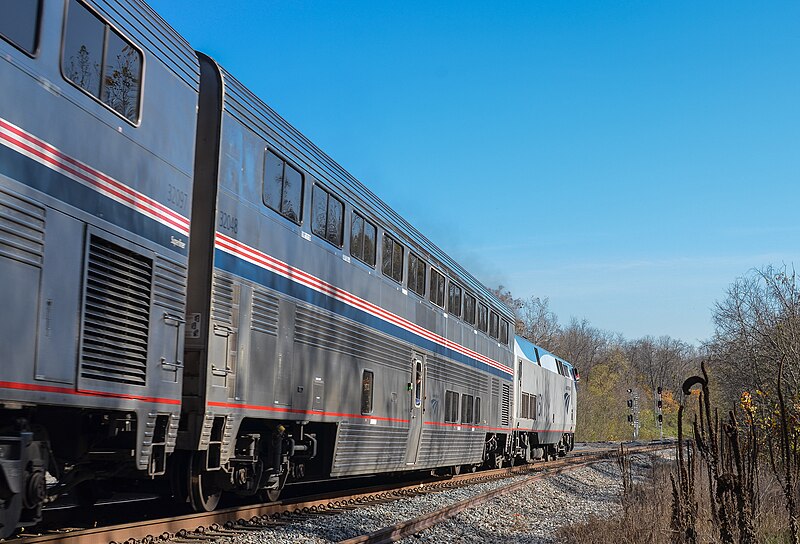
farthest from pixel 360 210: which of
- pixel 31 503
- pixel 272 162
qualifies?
pixel 31 503

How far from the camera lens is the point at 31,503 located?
19.5 feet

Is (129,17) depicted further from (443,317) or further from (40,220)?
(443,317)

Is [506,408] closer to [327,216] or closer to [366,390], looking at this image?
[366,390]

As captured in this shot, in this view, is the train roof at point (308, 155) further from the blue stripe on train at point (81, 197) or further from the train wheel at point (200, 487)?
the train wheel at point (200, 487)

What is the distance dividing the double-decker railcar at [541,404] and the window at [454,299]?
667 cm

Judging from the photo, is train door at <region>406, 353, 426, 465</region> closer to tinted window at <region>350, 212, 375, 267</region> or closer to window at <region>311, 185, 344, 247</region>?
tinted window at <region>350, 212, 375, 267</region>

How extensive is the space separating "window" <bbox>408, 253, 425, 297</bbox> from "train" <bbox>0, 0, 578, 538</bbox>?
1.91 feet

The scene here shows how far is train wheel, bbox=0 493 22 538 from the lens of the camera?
5613mm

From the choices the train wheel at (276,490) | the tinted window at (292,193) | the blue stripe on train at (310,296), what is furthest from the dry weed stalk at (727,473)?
the train wheel at (276,490)

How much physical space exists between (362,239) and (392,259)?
1.49 m

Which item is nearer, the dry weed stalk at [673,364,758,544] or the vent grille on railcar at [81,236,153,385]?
the dry weed stalk at [673,364,758,544]

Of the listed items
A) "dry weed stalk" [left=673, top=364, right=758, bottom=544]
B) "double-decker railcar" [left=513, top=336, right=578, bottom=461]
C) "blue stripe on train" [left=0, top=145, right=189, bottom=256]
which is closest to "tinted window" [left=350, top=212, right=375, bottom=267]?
"blue stripe on train" [left=0, top=145, right=189, bottom=256]

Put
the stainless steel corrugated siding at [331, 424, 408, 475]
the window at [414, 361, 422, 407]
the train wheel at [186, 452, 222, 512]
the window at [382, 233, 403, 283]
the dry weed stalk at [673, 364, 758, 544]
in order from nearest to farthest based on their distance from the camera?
the dry weed stalk at [673, 364, 758, 544] < the train wheel at [186, 452, 222, 512] < the stainless steel corrugated siding at [331, 424, 408, 475] < the window at [382, 233, 403, 283] < the window at [414, 361, 422, 407]

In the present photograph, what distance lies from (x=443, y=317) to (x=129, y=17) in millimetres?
11139
